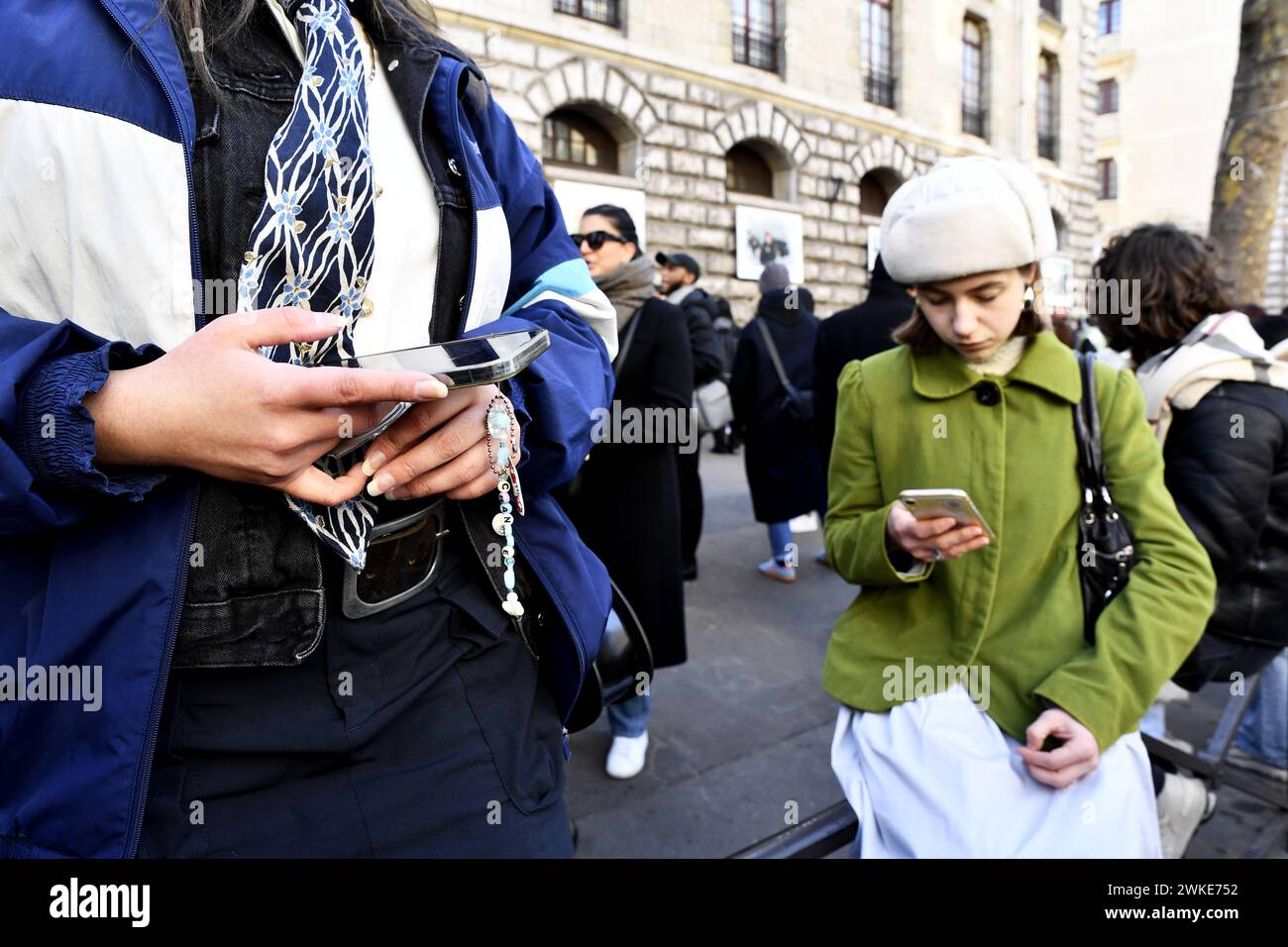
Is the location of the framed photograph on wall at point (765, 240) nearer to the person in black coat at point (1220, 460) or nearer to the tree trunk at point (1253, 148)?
the tree trunk at point (1253, 148)

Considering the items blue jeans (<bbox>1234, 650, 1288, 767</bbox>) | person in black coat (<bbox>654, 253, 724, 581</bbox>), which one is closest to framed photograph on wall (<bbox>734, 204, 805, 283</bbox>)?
person in black coat (<bbox>654, 253, 724, 581</bbox>)

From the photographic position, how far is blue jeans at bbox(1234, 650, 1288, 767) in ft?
10.0

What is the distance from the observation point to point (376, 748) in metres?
1.00

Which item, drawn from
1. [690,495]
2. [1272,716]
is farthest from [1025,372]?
[690,495]

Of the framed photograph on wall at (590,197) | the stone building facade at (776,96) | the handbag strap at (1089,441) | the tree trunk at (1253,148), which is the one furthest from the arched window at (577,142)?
the handbag strap at (1089,441)

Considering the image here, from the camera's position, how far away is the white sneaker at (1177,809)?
2.08m

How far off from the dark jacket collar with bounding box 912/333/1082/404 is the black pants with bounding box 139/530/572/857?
1.13 m

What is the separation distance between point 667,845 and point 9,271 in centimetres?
242

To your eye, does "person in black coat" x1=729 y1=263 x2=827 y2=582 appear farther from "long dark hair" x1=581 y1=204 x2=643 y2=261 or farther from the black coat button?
the black coat button

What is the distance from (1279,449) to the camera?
214 centimetres
